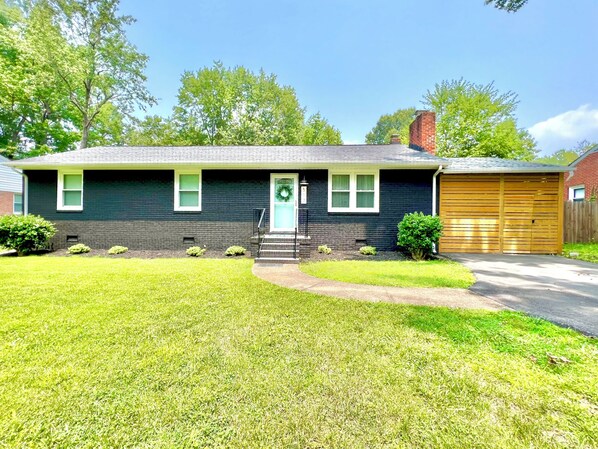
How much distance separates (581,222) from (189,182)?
16.7 metres

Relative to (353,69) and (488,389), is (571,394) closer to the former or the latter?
(488,389)

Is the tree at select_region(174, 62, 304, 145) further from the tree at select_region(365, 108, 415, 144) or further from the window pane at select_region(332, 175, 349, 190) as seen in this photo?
the window pane at select_region(332, 175, 349, 190)

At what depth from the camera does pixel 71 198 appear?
9648 mm

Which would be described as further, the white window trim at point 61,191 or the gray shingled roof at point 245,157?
the white window trim at point 61,191

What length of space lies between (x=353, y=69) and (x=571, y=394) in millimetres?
23368

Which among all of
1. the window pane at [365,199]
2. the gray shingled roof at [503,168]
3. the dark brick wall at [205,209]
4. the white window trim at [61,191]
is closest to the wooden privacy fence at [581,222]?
the gray shingled roof at [503,168]

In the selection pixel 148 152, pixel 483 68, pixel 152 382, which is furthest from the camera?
pixel 483 68

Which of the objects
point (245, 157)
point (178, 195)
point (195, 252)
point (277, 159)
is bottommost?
point (195, 252)

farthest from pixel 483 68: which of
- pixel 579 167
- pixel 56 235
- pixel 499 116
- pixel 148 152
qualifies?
pixel 56 235

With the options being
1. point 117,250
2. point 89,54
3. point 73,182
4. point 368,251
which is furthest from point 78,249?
point 89,54

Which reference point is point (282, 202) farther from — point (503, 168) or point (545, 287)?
point (503, 168)

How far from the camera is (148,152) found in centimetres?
1070

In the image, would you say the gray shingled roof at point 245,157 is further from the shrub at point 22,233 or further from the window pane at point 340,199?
the shrub at point 22,233

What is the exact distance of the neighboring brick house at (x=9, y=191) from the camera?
18.6m
